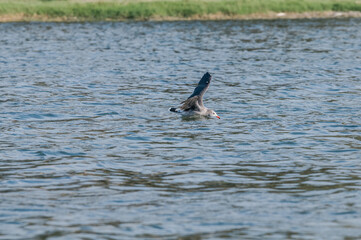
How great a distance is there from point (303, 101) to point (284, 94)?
1497mm

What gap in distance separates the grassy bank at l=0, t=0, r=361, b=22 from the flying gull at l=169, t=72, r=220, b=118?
38.4 m

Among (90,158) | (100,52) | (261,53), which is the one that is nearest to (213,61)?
(261,53)

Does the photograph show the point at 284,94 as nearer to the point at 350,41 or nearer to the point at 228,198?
the point at 228,198

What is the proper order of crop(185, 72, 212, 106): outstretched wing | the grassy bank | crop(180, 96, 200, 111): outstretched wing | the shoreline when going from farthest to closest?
the grassy bank, the shoreline, crop(180, 96, 200, 111): outstretched wing, crop(185, 72, 212, 106): outstretched wing

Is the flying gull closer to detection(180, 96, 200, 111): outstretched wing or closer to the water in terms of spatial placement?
detection(180, 96, 200, 111): outstretched wing

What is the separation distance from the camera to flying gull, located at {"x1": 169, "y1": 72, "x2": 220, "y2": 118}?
751 inches

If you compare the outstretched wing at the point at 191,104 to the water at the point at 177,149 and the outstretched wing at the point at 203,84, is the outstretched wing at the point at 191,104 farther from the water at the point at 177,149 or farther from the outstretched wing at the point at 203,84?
the water at the point at 177,149

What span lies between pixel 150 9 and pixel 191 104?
39051mm

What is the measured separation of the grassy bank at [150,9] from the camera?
185 ft

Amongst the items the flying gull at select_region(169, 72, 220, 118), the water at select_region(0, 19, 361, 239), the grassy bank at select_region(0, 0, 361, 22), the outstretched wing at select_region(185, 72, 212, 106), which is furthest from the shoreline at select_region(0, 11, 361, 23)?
the outstretched wing at select_region(185, 72, 212, 106)

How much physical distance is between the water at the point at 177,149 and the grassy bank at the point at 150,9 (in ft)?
75.5

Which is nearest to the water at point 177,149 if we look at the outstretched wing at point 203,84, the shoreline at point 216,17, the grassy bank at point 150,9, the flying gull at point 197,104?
the flying gull at point 197,104

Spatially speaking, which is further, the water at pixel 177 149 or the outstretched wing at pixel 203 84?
the outstretched wing at pixel 203 84

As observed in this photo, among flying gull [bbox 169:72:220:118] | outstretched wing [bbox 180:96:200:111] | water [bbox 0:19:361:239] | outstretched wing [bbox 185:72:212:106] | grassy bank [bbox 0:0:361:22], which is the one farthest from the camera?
grassy bank [bbox 0:0:361:22]
